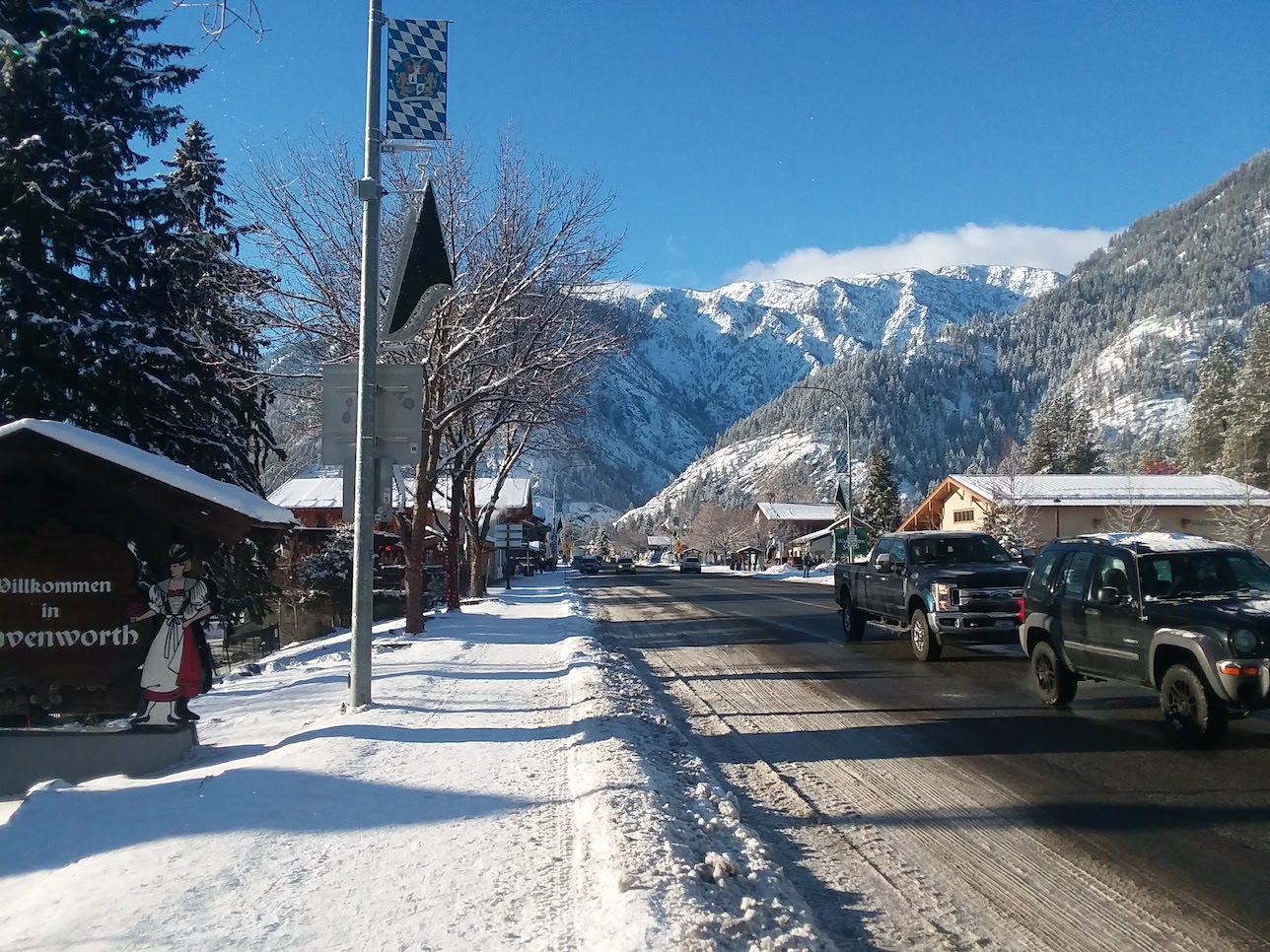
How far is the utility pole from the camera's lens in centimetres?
977

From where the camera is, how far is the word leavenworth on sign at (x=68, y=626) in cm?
802

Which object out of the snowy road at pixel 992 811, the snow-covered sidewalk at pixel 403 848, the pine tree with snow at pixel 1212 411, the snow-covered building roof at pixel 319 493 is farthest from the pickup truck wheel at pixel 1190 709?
the pine tree with snow at pixel 1212 411

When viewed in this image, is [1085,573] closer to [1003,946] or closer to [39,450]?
[1003,946]

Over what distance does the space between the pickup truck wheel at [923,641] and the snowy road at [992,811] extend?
5.84 feet

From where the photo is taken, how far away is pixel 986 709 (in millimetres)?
10586

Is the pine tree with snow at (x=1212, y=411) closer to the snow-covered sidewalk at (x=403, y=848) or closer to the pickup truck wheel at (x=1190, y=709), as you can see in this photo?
the pickup truck wheel at (x=1190, y=709)

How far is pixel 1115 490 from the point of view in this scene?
58.0 metres

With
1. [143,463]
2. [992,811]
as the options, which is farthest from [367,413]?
[992,811]

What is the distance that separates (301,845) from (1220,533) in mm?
55740

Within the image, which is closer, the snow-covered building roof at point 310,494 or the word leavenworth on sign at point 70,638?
the word leavenworth on sign at point 70,638

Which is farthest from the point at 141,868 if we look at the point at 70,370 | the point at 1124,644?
the point at 70,370

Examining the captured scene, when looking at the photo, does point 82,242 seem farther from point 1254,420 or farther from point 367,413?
point 1254,420

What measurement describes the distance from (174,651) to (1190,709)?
8.80 m

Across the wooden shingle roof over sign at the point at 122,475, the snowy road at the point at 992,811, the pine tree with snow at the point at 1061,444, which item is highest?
the pine tree with snow at the point at 1061,444
